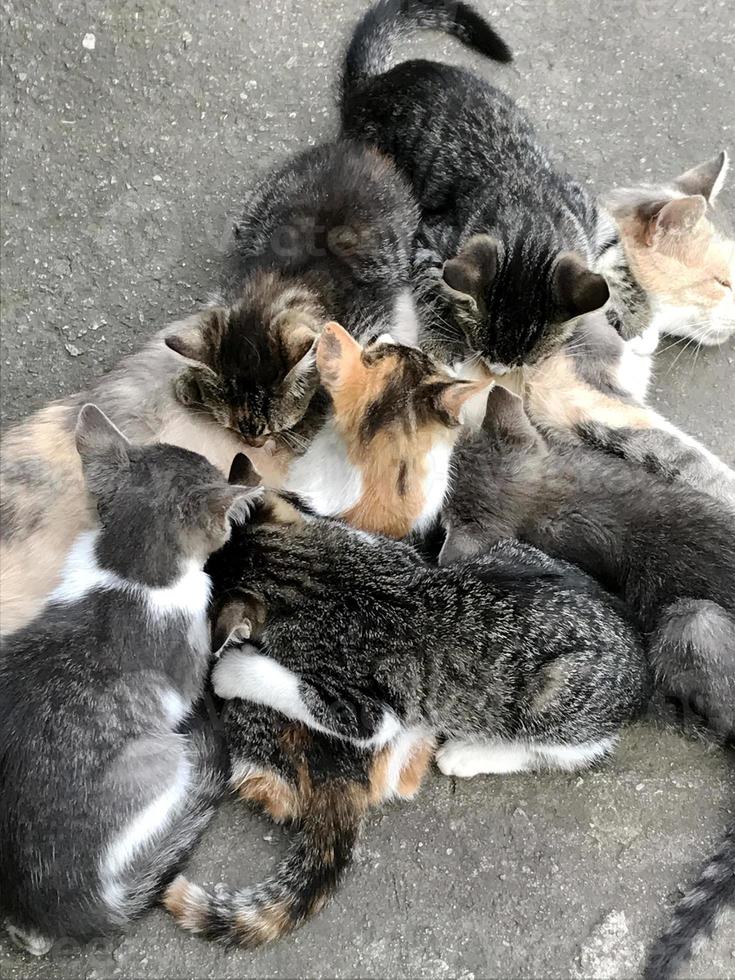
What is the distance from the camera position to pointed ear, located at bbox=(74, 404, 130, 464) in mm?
2541

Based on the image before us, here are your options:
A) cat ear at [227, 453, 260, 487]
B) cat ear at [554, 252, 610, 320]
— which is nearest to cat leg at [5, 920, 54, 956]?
cat ear at [227, 453, 260, 487]

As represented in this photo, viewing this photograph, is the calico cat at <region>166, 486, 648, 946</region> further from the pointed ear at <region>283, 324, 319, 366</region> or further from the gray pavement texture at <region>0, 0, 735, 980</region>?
the pointed ear at <region>283, 324, 319, 366</region>

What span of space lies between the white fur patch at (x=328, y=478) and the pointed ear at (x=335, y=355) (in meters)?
0.20

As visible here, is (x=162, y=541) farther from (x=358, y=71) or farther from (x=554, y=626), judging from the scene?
(x=358, y=71)

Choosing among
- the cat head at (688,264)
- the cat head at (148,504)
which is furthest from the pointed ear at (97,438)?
the cat head at (688,264)

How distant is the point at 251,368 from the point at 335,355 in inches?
12.4

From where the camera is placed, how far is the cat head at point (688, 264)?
11.2ft

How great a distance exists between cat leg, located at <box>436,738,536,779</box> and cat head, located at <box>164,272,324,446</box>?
3.95ft

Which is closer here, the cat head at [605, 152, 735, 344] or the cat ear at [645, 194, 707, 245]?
the cat ear at [645, 194, 707, 245]

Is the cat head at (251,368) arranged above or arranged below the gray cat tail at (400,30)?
below

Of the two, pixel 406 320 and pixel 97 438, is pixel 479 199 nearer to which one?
pixel 406 320

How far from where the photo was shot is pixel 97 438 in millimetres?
2541

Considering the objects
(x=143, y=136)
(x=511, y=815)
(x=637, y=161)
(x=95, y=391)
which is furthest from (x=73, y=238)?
(x=511, y=815)

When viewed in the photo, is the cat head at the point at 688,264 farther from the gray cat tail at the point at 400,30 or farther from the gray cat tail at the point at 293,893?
the gray cat tail at the point at 293,893
